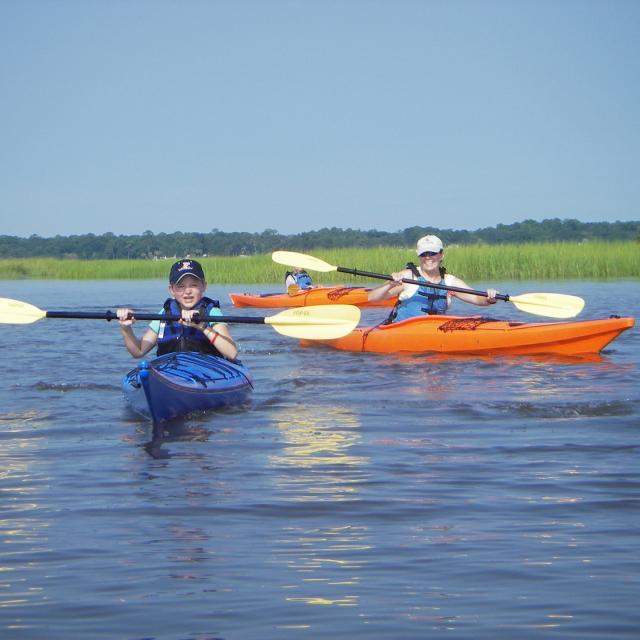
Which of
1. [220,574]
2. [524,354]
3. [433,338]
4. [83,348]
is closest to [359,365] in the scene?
[433,338]

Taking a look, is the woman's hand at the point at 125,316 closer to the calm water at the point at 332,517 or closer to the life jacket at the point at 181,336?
the life jacket at the point at 181,336

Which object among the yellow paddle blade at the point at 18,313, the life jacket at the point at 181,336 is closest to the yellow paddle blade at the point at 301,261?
the yellow paddle blade at the point at 18,313

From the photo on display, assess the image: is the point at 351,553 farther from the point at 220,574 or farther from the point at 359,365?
the point at 359,365

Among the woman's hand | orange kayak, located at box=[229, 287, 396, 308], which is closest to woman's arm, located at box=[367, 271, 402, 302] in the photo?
the woman's hand

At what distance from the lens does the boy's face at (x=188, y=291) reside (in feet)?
23.1

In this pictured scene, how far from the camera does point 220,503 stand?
15.1 feet

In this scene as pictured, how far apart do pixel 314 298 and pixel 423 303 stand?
768 centimetres

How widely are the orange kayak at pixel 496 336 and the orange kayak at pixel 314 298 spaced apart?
22.1 feet

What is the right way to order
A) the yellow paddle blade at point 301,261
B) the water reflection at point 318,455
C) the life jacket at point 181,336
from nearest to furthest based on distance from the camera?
the water reflection at point 318,455, the life jacket at point 181,336, the yellow paddle blade at point 301,261

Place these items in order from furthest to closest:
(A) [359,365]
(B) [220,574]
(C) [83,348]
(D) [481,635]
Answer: (C) [83,348], (A) [359,365], (B) [220,574], (D) [481,635]

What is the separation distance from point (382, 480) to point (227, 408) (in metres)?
2.32

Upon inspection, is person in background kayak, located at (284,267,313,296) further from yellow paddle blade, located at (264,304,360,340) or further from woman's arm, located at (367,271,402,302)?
yellow paddle blade, located at (264,304,360,340)

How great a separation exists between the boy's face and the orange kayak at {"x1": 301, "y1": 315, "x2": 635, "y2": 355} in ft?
11.9

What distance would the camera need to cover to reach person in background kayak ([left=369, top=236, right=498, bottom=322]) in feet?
33.8
